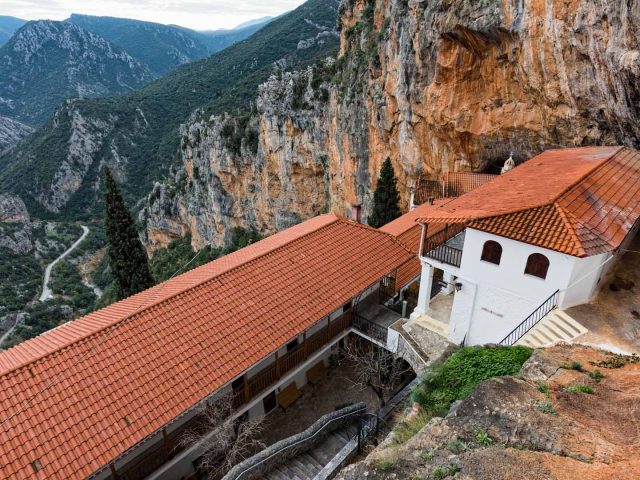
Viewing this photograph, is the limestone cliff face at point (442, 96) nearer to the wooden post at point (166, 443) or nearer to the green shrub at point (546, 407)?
the green shrub at point (546, 407)

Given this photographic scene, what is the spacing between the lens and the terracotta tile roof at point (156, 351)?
9539 mm

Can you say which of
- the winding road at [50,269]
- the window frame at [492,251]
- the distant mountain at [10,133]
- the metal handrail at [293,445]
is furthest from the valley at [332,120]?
the metal handrail at [293,445]

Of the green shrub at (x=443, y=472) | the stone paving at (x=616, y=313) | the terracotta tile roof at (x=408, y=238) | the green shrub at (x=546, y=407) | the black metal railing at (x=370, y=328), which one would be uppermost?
the green shrub at (x=443, y=472)

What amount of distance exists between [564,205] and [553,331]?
154 inches

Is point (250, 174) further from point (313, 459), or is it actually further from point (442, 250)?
point (313, 459)

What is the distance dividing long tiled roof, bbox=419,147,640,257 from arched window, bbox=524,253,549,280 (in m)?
0.65

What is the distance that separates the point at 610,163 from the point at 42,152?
371 feet

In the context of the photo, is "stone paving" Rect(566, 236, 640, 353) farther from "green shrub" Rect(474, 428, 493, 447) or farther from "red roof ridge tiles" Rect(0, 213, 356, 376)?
"red roof ridge tiles" Rect(0, 213, 356, 376)

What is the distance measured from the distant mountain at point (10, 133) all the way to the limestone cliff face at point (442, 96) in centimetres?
10626

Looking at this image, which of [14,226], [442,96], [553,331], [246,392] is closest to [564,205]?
[553,331]

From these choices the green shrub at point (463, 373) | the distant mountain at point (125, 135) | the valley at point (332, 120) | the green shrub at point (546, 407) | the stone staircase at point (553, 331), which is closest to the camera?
the green shrub at point (546, 407)

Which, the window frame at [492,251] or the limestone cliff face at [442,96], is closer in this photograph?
the window frame at [492,251]

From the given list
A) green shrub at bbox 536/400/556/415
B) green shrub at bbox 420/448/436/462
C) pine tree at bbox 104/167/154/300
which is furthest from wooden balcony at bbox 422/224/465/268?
pine tree at bbox 104/167/154/300

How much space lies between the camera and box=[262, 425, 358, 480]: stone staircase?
11.6 meters
